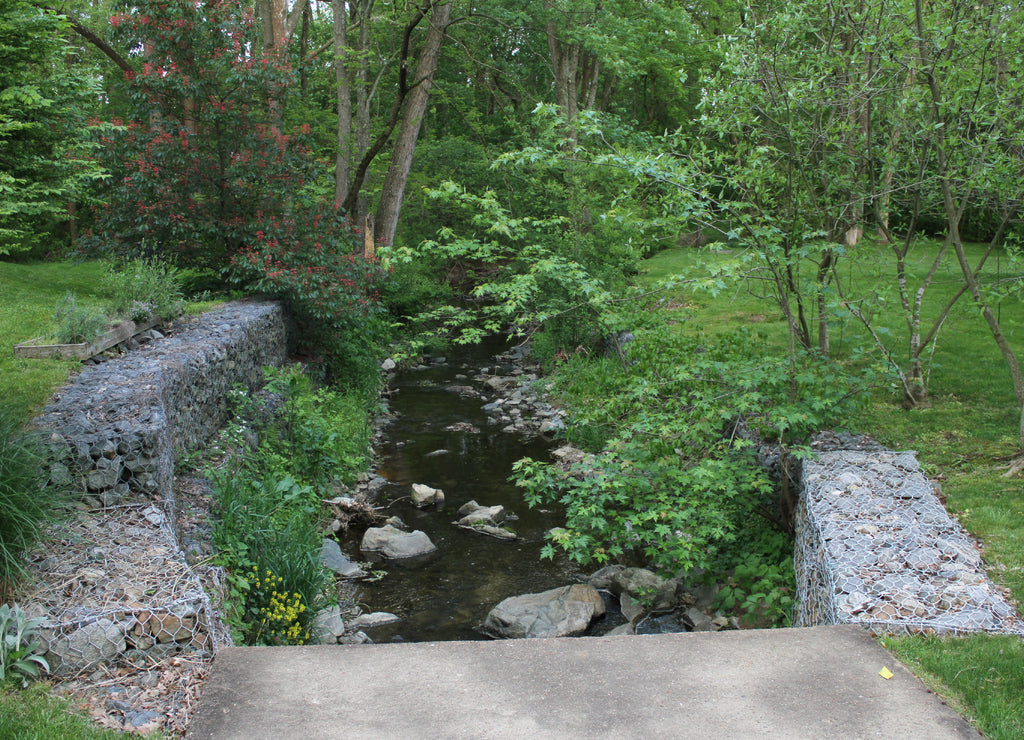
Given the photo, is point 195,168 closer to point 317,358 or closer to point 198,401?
point 317,358

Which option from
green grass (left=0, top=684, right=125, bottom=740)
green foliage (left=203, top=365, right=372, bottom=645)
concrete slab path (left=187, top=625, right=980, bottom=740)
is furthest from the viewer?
green foliage (left=203, top=365, right=372, bottom=645)

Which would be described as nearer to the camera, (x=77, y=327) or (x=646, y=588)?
(x=646, y=588)

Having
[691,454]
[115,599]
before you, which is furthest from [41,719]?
[691,454]

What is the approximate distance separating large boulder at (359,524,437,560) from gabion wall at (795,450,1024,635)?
3699 mm

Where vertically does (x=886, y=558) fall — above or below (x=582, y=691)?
above

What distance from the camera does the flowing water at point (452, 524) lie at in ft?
22.0

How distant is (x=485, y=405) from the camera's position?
1343 centimetres

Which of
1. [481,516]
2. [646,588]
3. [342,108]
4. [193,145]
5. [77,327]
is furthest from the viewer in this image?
[342,108]

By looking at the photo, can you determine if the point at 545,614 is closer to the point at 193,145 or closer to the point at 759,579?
the point at 759,579

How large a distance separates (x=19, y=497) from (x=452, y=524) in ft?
15.9

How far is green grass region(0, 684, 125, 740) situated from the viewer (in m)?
3.06

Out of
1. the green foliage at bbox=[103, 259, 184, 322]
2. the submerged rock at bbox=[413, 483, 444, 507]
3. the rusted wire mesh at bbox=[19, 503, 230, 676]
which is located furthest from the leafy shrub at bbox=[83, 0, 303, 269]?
the rusted wire mesh at bbox=[19, 503, 230, 676]

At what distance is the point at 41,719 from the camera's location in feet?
10.4

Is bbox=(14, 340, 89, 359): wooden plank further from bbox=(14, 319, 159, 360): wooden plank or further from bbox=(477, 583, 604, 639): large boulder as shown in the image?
bbox=(477, 583, 604, 639): large boulder
